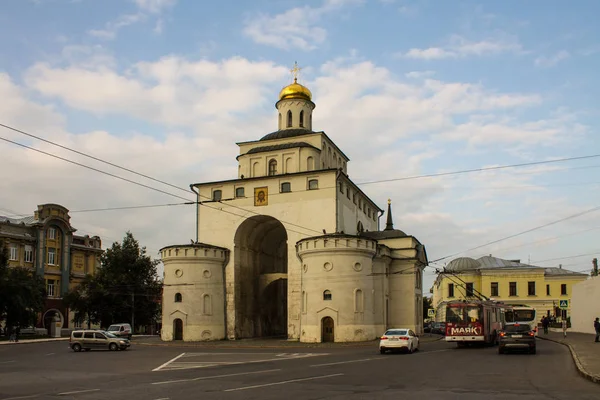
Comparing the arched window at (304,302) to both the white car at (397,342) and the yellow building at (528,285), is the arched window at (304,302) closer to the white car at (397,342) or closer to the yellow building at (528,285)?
the white car at (397,342)

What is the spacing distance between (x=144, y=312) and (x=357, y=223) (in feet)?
93.5

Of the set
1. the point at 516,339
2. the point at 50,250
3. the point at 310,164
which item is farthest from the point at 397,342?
the point at 50,250

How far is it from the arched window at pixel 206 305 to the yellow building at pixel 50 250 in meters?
25.2

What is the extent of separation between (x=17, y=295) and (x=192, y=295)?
14.7 meters

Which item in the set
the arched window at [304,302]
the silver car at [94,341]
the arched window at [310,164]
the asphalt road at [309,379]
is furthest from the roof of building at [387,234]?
the asphalt road at [309,379]

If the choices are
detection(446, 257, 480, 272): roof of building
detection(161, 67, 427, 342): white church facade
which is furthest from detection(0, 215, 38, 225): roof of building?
detection(446, 257, 480, 272): roof of building

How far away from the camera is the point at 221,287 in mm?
46781

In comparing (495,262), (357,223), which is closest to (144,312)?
(357,223)

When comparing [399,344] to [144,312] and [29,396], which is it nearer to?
[29,396]

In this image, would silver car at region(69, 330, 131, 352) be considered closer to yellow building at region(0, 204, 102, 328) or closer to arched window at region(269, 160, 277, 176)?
arched window at region(269, 160, 277, 176)

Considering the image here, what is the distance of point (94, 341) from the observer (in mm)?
34969

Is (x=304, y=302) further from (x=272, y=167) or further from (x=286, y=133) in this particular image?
(x=286, y=133)

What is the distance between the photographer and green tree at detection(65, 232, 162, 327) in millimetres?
62406

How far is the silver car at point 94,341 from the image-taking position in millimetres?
34812
